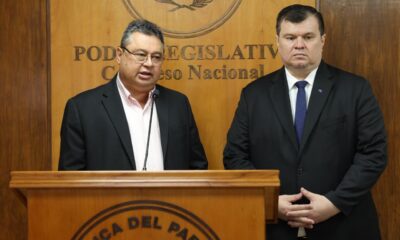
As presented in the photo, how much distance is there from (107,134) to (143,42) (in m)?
0.48

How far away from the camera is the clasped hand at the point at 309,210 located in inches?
117

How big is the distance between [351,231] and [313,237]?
174mm

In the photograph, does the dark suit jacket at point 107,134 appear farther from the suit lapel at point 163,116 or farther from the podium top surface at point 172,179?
the podium top surface at point 172,179

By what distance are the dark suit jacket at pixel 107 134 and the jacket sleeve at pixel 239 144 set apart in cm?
26

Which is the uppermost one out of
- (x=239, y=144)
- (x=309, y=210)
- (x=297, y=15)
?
(x=297, y=15)

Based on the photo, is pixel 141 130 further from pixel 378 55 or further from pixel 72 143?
pixel 378 55

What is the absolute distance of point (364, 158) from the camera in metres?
3.07

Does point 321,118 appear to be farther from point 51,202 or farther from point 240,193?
point 51,202

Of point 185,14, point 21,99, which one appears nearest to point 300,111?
point 185,14

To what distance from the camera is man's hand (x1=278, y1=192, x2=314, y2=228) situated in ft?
9.78

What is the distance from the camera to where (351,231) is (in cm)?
309

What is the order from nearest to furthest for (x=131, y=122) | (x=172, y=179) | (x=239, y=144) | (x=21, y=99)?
(x=172, y=179) → (x=239, y=144) → (x=131, y=122) → (x=21, y=99)

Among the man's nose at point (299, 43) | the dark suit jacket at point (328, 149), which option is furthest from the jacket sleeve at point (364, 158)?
the man's nose at point (299, 43)

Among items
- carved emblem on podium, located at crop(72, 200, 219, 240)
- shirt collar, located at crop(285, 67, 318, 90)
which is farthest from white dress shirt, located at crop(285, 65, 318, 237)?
carved emblem on podium, located at crop(72, 200, 219, 240)
